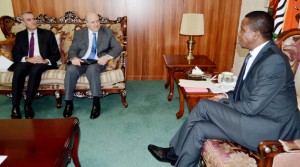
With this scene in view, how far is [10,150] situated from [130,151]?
3.40ft

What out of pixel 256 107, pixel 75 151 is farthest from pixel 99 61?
pixel 256 107

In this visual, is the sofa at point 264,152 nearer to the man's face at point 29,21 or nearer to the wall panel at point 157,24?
the wall panel at point 157,24

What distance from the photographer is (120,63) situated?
3.17m

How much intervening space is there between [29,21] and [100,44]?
2.90ft

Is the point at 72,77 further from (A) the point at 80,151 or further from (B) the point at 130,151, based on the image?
(B) the point at 130,151

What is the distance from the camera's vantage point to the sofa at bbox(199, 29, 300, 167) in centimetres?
108

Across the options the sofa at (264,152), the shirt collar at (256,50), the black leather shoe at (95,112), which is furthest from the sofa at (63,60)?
the shirt collar at (256,50)

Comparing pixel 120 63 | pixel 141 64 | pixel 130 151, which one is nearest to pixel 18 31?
pixel 120 63

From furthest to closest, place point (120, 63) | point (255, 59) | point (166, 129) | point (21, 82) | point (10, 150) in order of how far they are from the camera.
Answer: point (120, 63) → point (21, 82) → point (166, 129) → point (255, 59) → point (10, 150)

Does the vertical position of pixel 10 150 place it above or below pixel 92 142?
above

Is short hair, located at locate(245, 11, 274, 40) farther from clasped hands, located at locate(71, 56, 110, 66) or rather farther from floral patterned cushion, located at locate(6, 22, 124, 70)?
floral patterned cushion, located at locate(6, 22, 124, 70)

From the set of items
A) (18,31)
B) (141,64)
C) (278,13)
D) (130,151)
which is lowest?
(130,151)

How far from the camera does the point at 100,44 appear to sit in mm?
3184

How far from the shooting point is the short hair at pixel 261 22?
58.6 inches
